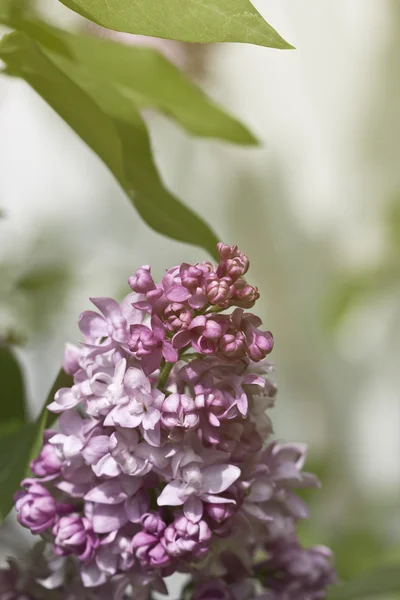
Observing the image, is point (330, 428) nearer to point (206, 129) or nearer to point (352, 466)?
point (352, 466)

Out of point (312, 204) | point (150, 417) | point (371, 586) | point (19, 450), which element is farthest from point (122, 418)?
point (312, 204)

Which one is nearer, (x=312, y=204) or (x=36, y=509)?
(x=36, y=509)

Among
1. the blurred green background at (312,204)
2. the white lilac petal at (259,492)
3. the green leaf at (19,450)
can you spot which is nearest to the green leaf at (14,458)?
the green leaf at (19,450)

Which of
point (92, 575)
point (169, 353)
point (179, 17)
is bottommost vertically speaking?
point (92, 575)

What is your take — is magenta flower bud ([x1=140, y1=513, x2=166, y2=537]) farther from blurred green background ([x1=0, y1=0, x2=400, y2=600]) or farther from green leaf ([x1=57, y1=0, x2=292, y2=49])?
blurred green background ([x1=0, y1=0, x2=400, y2=600])

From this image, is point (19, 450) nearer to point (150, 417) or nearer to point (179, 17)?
point (150, 417)

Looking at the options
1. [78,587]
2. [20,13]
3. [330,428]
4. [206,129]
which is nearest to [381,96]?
[330,428]

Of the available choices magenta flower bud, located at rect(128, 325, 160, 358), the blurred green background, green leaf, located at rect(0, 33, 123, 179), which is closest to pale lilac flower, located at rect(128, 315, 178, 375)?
magenta flower bud, located at rect(128, 325, 160, 358)
